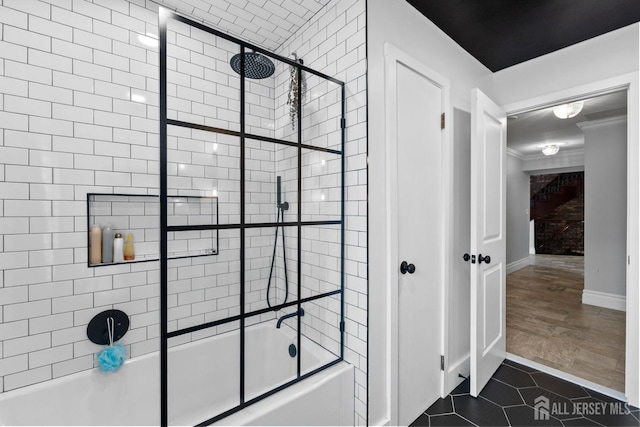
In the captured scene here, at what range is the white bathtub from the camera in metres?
1.28

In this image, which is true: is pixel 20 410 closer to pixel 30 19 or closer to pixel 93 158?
pixel 93 158

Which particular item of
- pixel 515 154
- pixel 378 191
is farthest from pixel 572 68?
pixel 515 154

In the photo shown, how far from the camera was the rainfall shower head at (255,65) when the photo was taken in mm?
1330

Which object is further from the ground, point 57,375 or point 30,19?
point 30,19

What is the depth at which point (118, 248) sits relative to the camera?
173cm

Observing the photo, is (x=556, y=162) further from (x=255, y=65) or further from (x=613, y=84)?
(x=255, y=65)

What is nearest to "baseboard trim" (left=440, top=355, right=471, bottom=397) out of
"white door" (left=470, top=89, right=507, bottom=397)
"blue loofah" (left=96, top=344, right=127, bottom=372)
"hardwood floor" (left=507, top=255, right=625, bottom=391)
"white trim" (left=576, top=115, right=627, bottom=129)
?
"white door" (left=470, top=89, right=507, bottom=397)

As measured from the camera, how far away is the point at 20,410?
56.6 inches

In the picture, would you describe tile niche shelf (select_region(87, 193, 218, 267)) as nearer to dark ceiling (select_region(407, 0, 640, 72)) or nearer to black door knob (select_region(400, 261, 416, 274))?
black door knob (select_region(400, 261, 416, 274))

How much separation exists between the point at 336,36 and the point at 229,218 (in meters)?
1.25

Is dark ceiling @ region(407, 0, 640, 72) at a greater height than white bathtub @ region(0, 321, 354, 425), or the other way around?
dark ceiling @ region(407, 0, 640, 72)

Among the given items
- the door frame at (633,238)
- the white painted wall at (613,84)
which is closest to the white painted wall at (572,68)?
the white painted wall at (613,84)

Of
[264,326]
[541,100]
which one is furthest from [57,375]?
[541,100]

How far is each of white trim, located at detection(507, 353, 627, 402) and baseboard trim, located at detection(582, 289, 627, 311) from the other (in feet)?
8.00
